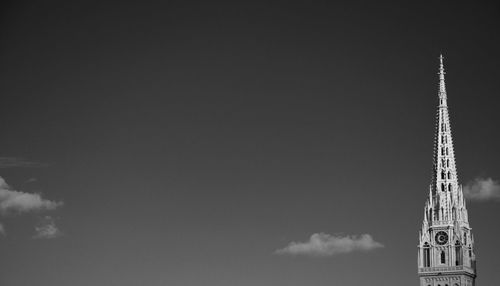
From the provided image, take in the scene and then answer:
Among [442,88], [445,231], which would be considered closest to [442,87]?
[442,88]

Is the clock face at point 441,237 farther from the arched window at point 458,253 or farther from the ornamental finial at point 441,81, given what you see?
the ornamental finial at point 441,81

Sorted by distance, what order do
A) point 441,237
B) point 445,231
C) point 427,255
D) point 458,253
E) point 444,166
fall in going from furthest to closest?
1. point 444,166
2. point 441,237
3. point 427,255
4. point 445,231
5. point 458,253

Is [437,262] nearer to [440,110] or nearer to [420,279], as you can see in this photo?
[420,279]

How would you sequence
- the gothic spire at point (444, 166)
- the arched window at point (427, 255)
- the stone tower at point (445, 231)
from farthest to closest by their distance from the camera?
the gothic spire at point (444, 166) → the arched window at point (427, 255) → the stone tower at point (445, 231)

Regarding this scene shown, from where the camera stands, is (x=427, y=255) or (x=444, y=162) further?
(x=444, y=162)

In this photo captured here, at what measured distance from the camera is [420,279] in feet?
521

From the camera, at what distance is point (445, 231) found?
525 feet

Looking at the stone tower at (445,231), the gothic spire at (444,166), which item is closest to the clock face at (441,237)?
the stone tower at (445,231)

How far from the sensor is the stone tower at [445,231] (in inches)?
6225

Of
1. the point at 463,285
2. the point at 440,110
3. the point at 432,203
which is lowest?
the point at 463,285

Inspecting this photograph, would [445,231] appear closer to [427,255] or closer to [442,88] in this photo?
[427,255]

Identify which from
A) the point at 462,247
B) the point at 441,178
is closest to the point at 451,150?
the point at 441,178

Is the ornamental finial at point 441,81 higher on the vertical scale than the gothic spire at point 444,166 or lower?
higher

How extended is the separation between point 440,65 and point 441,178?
62.7 feet
